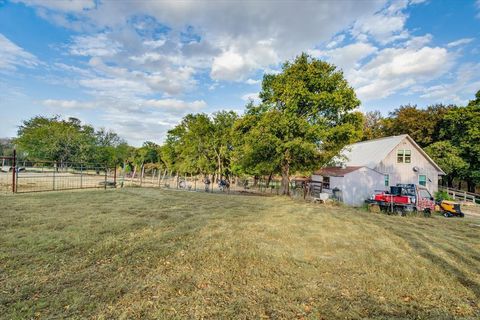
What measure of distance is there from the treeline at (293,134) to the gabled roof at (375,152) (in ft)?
13.1

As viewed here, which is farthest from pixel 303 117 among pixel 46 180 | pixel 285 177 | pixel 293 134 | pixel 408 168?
pixel 46 180

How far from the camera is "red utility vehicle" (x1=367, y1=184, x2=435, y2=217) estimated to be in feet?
49.3

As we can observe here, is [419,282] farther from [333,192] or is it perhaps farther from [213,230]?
[333,192]

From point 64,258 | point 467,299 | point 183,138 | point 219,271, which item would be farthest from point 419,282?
point 183,138

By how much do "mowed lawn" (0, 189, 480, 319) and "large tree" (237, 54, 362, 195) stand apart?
1057 centimetres

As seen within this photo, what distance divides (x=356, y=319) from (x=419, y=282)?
231 cm

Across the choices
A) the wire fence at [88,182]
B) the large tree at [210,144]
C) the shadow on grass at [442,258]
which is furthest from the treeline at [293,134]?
the shadow on grass at [442,258]

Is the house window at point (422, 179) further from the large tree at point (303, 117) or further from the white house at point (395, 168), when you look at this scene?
the large tree at point (303, 117)

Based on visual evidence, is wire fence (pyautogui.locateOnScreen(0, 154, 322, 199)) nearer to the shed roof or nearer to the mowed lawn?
the shed roof

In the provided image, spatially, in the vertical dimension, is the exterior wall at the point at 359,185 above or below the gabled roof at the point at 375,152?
below

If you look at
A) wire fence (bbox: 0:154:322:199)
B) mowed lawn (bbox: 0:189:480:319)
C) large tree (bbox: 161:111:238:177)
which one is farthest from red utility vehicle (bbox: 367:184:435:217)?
large tree (bbox: 161:111:238:177)

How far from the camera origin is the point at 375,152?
86.3ft

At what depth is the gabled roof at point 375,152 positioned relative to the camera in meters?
24.5

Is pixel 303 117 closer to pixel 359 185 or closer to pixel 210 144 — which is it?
pixel 359 185
